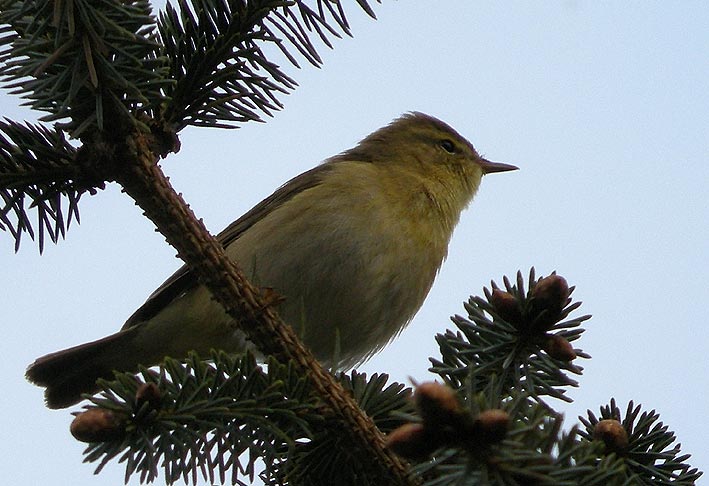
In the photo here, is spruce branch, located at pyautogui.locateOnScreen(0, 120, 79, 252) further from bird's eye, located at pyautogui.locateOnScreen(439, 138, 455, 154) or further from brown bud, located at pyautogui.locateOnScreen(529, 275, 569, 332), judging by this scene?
bird's eye, located at pyautogui.locateOnScreen(439, 138, 455, 154)

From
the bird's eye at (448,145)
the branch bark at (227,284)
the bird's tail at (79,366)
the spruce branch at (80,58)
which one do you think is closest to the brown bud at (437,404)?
the branch bark at (227,284)

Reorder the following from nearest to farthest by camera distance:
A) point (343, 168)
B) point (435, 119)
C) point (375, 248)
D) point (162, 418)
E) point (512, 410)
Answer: point (512, 410) < point (162, 418) < point (375, 248) < point (343, 168) < point (435, 119)

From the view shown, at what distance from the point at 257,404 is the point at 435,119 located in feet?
14.4

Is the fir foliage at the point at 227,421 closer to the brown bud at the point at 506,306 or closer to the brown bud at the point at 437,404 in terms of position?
the brown bud at the point at 506,306

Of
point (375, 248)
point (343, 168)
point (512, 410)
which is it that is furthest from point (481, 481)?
point (343, 168)

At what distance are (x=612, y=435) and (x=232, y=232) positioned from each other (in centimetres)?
324

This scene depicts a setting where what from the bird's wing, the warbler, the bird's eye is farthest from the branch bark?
the bird's eye

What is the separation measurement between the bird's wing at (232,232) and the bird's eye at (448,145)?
3.13ft

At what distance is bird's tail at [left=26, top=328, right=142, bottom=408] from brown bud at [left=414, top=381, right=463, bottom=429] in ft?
10.7

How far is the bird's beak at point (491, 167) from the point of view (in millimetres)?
5816

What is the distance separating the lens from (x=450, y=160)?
5680mm

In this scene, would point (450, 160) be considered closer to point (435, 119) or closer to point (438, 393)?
point (435, 119)

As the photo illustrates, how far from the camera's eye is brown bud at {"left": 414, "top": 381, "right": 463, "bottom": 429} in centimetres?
141

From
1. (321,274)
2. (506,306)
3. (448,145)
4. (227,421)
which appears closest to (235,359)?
(227,421)
